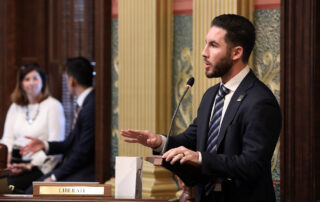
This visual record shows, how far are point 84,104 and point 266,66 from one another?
67.2 inches

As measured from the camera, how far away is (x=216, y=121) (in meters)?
2.79

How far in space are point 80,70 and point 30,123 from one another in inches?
26.6

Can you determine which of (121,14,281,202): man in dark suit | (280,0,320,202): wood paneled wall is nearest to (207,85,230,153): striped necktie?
(121,14,281,202): man in dark suit

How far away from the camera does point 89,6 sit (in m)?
5.45

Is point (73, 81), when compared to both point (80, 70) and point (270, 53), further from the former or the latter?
point (270, 53)

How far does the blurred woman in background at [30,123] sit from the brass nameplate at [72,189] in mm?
2389

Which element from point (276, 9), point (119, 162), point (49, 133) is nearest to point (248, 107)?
point (119, 162)

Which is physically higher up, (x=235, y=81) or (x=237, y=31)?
(x=237, y=31)

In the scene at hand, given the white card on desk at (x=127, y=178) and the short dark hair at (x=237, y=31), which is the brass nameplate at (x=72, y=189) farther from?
the short dark hair at (x=237, y=31)

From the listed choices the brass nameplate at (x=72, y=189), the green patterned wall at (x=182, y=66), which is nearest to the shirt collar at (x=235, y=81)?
the brass nameplate at (x=72, y=189)

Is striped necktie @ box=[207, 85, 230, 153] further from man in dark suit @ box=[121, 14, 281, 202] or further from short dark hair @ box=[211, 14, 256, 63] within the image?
short dark hair @ box=[211, 14, 256, 63]

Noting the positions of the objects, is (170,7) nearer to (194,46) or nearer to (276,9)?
(194,46)

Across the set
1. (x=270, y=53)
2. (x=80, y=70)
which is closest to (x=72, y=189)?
(x=270, y=53)

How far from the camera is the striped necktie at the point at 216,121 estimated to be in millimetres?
2764
